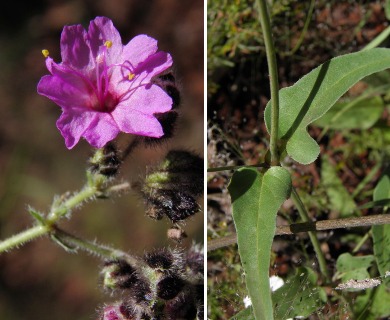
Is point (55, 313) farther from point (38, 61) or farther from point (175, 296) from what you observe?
point (175, 296)

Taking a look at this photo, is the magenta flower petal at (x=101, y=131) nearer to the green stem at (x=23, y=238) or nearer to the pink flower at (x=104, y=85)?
the pink flower at (x=104, y=85)

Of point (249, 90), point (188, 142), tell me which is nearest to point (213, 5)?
point (249, 90)

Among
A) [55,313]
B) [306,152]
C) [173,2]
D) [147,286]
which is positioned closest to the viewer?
[306,152]

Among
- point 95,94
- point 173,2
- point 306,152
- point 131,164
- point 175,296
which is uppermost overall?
point 173,2

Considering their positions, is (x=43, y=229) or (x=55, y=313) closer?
(x=43, y=229)

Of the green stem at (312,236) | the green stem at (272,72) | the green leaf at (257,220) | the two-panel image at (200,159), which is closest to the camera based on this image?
the green stem at (272,72)

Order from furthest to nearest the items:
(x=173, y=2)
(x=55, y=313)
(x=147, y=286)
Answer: (x=173, y=2) < (x=55, y=313) < (x=147, y=286)

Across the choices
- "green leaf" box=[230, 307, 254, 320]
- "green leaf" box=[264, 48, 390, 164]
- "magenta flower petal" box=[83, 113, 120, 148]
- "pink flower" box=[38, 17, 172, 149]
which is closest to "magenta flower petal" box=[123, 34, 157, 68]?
"pink flower" box=[38, 17, 172, 149]

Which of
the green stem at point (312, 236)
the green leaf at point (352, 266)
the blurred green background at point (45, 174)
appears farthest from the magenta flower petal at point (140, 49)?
the blurred green background at point (45, 174)
